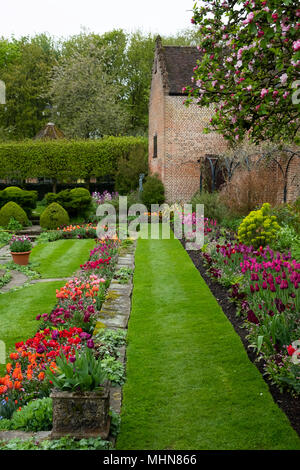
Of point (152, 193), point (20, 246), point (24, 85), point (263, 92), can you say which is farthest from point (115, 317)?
point (24, 85)

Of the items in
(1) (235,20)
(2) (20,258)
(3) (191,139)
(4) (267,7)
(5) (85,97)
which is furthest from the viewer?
(5) (85,97)

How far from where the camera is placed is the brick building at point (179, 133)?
20.5 metres

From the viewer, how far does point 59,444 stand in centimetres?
328

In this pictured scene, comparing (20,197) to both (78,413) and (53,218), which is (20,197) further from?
(78,413)

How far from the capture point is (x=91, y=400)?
3430 mm

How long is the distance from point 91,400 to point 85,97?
32476 millimetres

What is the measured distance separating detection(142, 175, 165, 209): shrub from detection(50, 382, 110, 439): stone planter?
55.9 feet

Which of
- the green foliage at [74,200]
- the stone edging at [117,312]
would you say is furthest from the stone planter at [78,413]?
the green foliage at [74,200]

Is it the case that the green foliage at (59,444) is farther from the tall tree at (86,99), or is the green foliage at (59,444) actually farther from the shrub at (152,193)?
the tall tree at (86,99)

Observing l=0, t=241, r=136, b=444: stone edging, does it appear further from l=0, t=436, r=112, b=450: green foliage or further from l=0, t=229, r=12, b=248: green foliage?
l=0, t=229, r=12, b=248: green foliage

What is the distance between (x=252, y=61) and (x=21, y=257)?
8.20 m

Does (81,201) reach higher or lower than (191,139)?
lower

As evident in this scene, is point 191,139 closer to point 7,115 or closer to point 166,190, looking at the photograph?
point 166,190
